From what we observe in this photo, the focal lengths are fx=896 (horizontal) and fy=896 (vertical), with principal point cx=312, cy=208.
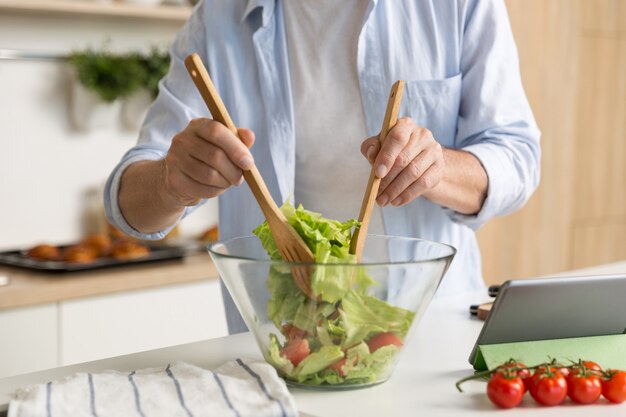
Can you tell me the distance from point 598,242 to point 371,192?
2.81 metres

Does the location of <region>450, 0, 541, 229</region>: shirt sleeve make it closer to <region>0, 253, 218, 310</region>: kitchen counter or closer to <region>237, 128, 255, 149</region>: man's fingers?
<region>237, 128, 255, 149</region>: man's fingers

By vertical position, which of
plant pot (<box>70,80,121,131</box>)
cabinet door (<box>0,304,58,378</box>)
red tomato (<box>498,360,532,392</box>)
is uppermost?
plant pot (<box>70,80,121,131</box>)

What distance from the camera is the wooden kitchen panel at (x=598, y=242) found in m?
3.60

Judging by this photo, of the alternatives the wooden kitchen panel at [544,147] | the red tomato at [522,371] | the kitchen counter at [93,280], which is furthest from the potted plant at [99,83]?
the red tomato at [522,371]

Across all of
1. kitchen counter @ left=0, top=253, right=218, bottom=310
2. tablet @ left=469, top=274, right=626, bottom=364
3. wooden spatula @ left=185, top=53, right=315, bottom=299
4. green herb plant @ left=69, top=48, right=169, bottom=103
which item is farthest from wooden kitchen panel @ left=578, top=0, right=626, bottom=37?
wooden spatula @ left=185, top=53, right=315, bottom=299

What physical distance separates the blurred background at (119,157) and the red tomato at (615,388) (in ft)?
5.17

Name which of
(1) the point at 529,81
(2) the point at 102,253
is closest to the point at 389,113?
(2) the point at 102,253

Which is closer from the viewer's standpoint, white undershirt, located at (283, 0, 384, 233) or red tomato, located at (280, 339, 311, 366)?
red tomato, located at (280, 339, 311, 366)

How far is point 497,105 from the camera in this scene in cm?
152

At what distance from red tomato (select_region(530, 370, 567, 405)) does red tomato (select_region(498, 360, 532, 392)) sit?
0.5 inches

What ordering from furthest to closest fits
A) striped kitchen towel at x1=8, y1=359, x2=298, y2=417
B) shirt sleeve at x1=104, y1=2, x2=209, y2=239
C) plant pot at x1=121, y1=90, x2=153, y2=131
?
plant pot at x1=121, y1=90, x2=153, y2=131 → shirt sleeve at x1=104, y1=2, x2=209, y2=239 → striped kitchen towel at x1=8, y1=359, x2=298, y2=417

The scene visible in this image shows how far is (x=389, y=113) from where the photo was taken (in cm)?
111

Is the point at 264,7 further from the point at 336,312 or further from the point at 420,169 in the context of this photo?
the point at 336,312

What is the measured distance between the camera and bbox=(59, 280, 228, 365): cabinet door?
226 cm
